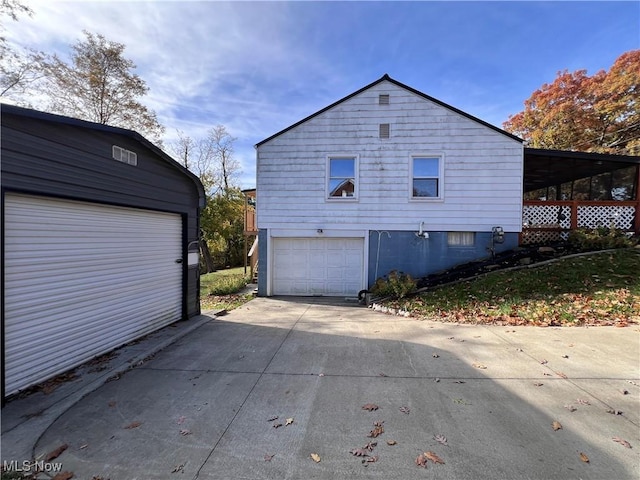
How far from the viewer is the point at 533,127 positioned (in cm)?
2073

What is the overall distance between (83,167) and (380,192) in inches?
302

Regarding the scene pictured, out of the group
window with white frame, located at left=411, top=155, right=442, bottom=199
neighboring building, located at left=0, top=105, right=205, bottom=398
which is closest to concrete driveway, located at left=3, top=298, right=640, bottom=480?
neighboring building, located at left=0, top=105, right=205, bottom=398

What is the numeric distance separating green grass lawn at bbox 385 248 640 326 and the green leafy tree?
58.6ft

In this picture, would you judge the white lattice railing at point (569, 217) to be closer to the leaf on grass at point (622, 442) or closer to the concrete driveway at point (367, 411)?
the concrete driveway at point (367, 411)

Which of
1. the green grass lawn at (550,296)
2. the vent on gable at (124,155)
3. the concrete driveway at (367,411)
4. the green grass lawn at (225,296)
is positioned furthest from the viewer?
the green grass lawn at (225,296)

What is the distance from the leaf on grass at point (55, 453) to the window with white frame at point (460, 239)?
969 centimetres

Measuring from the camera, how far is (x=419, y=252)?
31.6ft

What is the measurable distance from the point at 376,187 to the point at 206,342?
6863mm

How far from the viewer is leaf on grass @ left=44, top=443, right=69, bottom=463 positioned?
7.84ft

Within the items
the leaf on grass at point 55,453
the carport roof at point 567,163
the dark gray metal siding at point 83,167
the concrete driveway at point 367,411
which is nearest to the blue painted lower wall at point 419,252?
the carport roof at point 567,163

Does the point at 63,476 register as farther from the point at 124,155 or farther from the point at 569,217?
the point at 569,217

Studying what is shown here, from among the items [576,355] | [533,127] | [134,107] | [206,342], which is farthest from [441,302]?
[533,127]

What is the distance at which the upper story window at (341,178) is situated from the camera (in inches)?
386

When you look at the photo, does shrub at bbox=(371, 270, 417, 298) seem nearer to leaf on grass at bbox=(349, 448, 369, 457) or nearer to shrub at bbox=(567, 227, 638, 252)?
shrub at bbox=(567, 227, 638, 252)
